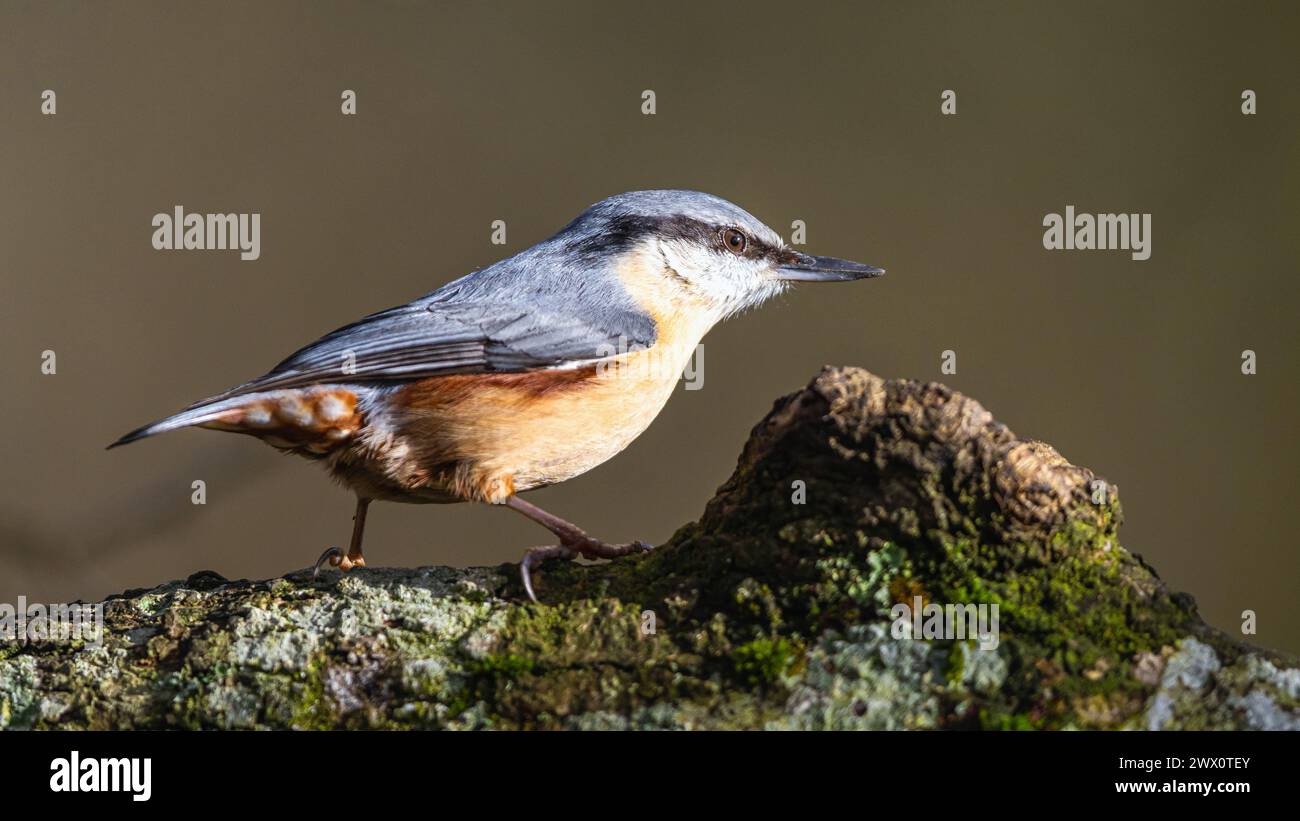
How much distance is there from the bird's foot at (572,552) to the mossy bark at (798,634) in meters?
0.04

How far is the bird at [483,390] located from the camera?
2.91 meters

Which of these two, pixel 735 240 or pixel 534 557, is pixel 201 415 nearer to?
pixel 534 557

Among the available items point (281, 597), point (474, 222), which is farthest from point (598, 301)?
point (474, 222)

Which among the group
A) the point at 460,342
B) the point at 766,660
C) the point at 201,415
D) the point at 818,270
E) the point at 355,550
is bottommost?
the point at 766,660

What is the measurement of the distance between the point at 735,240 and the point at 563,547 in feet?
4.78

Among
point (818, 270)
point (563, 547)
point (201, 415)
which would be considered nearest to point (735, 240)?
point (818, 270)

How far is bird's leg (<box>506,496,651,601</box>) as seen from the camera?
238 centimetres

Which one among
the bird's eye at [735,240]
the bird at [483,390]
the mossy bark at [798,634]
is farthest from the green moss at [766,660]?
the bird's eye at [735,240]

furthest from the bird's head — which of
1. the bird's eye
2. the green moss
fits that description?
the green moss

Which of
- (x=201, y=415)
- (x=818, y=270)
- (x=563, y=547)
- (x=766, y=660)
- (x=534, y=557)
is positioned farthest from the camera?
(x=818, y=270)

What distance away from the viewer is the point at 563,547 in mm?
2510

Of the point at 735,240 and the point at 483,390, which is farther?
the point at 735,240

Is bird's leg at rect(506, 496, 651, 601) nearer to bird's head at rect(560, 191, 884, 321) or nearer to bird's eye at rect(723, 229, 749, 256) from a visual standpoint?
bird's head at rect(560, 191, 884, 321)

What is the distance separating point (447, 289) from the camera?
10.9 feet
